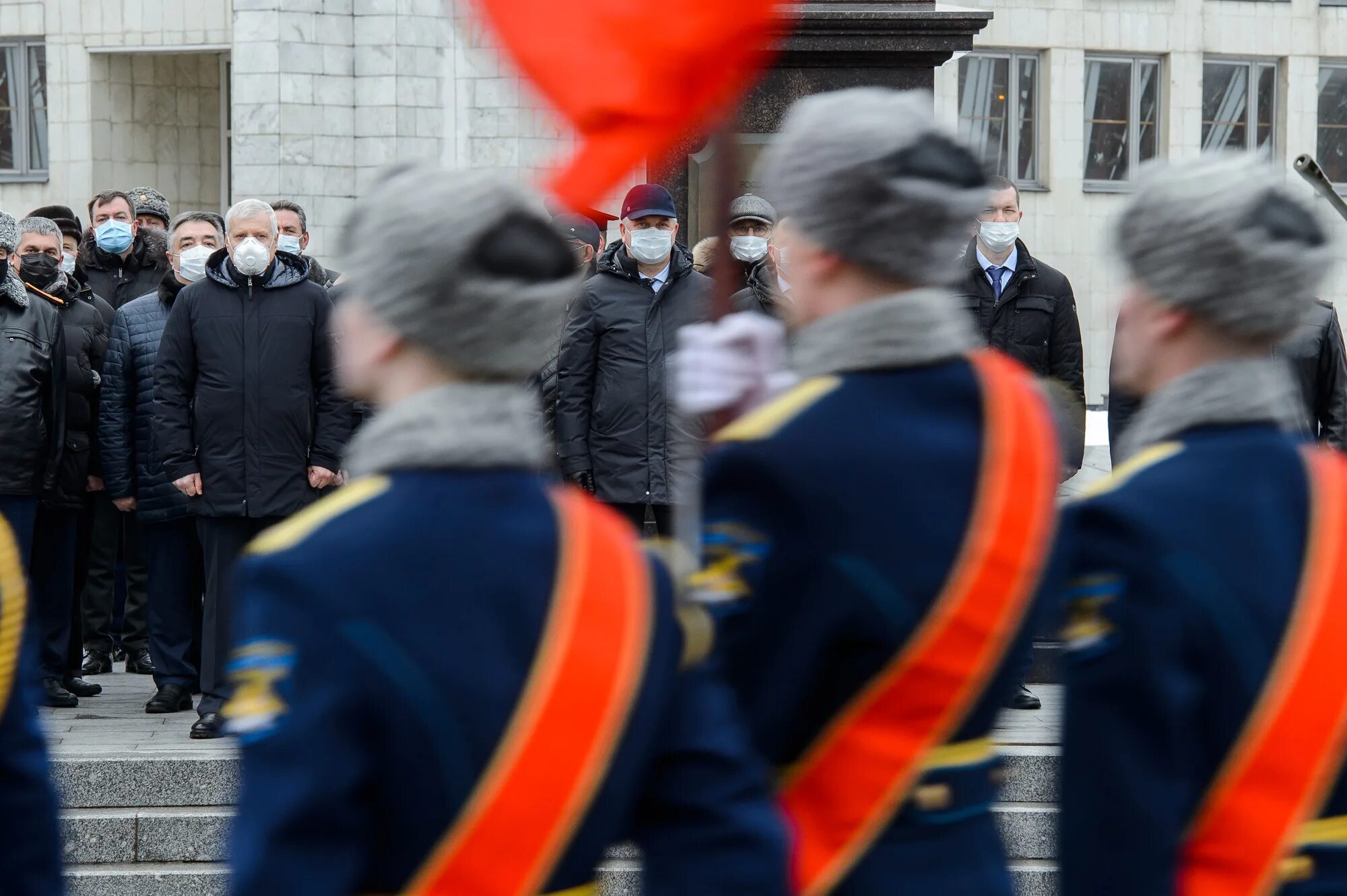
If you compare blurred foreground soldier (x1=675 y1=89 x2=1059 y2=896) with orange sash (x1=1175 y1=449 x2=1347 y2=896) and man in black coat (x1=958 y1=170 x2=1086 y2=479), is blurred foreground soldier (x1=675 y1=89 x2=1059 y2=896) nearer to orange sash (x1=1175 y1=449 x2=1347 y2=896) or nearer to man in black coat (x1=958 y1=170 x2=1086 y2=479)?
orange sash (x1=1175 y1=449 x2=1347 y2=896)

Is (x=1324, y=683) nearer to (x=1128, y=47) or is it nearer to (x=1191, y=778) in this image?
(x=1191, y=778)

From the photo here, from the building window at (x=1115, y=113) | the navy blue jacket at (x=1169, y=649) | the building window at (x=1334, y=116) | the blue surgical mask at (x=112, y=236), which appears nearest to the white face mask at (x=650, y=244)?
the blue surgical mask at (x=112, y=236)

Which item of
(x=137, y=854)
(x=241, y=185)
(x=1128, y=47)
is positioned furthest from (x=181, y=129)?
(x=137, y=854)

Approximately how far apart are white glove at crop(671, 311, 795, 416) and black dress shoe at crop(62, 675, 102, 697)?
20.5 ft

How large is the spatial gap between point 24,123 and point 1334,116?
18206 mm

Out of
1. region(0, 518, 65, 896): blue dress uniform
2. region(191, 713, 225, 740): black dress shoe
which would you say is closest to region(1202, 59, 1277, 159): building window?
region(191, 713, 225, 740): black dress shoe

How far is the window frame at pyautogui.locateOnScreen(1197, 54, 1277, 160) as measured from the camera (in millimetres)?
30188

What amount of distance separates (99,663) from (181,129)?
17.3m

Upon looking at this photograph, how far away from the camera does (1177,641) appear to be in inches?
104

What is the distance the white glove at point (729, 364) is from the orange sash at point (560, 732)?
0.76 m

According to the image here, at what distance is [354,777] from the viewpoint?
2.12 metres

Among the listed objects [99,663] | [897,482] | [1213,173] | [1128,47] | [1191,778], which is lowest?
[99,663]

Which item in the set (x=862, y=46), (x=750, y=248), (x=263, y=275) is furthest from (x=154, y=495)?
(x=862, y=46)

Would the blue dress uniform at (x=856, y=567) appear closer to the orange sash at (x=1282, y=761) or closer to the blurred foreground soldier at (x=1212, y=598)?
the blurred foreground soldier at (x=1212, y=598)
